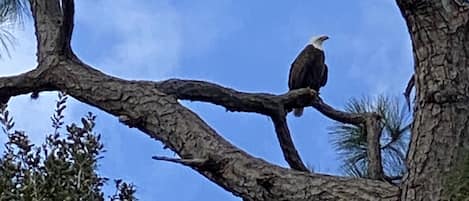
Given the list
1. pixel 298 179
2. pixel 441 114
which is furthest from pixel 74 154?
pixel 441 114

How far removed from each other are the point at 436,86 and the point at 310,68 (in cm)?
241

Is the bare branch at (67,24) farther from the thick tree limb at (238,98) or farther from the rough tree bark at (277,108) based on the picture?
the thick tree limb at (238,98)

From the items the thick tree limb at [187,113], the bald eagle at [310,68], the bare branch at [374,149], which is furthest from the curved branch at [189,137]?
the bald eagle at [310,68]

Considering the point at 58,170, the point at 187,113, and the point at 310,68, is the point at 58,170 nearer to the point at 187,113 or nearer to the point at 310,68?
the point at 187,113

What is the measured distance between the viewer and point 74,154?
230cm

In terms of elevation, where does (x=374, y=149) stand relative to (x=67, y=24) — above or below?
below

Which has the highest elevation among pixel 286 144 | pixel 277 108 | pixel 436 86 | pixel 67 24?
pixel 67 24

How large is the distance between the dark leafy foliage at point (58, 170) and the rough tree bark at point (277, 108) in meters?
0.16

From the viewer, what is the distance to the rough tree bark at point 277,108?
1971 millimetres

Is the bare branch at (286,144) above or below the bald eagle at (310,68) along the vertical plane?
below

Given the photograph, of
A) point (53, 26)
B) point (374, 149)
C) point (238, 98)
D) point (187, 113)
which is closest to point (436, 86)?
point (374, 149)

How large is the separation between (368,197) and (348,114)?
933 millimetres

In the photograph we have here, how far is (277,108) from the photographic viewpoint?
3.02m

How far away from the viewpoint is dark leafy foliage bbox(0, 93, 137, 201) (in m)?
2.20
